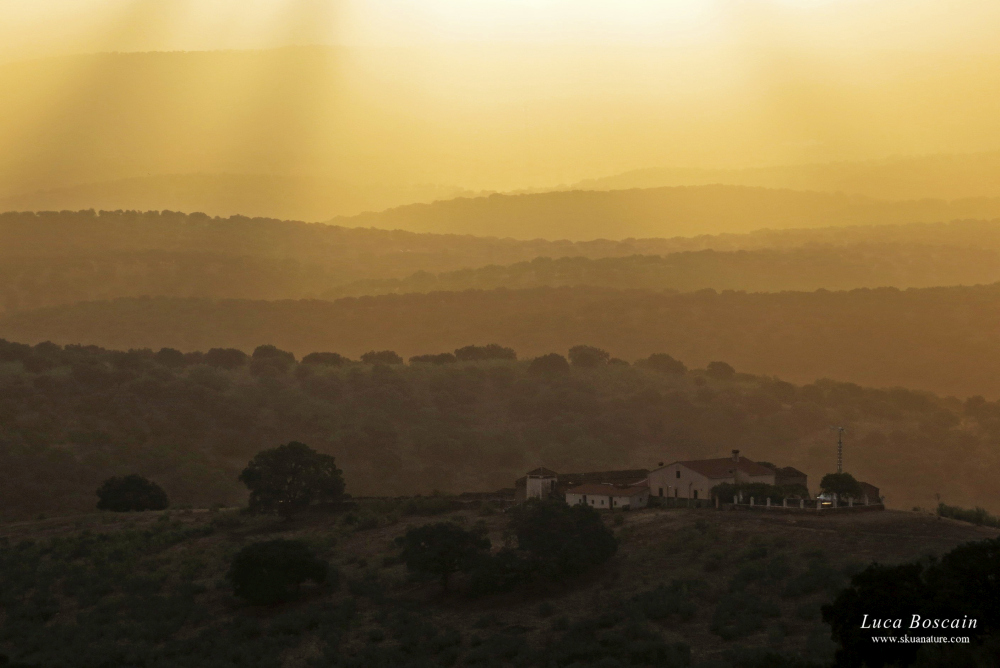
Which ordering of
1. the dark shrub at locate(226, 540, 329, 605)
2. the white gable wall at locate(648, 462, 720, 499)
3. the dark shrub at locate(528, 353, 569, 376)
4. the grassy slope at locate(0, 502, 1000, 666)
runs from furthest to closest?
1. the dark shrub at locate(528, 353, 569, 376)
2. the white gable wall at locate(648, 462, 720, 499)
3. the dark shrub at locate(226, 540, 329, 605)
4. the grassy slope at locate(0, 502, 1000, 666)

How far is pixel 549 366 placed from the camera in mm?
161250

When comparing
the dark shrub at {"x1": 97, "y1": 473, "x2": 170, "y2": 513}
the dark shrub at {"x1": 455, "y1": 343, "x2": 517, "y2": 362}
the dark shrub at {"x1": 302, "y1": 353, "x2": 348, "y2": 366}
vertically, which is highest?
the dark shrub at {"x1": 455, "y1": 343, "x2": 517, "y2": 362}

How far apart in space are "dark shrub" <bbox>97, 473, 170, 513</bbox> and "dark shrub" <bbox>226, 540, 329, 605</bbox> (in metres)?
27.1

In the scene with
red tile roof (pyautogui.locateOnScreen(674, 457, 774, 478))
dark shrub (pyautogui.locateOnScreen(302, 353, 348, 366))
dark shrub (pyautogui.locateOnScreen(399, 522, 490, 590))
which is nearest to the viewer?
dark shrub (pyautogui.locateOnScreen(399, 522, 490, 590))

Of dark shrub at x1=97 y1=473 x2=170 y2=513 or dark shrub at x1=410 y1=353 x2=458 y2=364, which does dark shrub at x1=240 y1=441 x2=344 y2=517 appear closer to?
dark shrub at x1=97 y1=473 x2=170 y2=513

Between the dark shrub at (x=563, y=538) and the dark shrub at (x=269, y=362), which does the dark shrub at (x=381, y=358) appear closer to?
the dark shrub at (x=269, y=362)

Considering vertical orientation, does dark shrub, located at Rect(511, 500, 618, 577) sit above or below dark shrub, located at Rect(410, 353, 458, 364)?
below

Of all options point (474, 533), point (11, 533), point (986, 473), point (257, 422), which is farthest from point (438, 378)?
point (474, 533)

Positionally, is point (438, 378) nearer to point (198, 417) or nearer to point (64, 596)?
point (198, 417)

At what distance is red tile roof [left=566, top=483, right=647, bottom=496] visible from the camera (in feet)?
215

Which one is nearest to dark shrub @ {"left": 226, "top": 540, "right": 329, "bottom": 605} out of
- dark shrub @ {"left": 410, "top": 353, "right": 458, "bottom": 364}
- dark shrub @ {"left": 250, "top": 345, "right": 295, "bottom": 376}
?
dark shrub @ {"left": 250, "top": 345, "right": 295, "bottom": 376}

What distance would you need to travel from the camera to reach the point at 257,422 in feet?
446

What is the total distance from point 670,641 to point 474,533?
16.3 metres

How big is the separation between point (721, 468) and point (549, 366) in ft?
317
